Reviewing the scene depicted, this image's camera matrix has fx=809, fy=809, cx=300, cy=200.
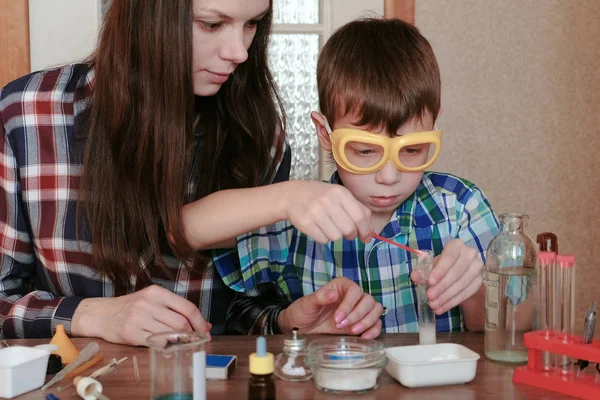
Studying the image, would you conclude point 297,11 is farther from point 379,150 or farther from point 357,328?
point 357,328

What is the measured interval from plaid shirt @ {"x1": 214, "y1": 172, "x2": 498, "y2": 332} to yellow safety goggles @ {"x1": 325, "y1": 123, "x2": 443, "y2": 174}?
0.57ft

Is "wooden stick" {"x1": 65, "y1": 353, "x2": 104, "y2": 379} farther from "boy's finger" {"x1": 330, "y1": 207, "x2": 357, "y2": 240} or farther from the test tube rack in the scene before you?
the test tube rack

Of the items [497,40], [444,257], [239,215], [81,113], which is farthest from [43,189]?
[497,40]

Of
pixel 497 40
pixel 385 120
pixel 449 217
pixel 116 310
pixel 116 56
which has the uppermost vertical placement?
pixel 497 40

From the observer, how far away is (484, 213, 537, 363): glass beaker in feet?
4.22

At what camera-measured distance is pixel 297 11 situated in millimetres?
2537

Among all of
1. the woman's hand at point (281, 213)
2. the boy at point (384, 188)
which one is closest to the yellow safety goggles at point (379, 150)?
the boy at point (384, 188)

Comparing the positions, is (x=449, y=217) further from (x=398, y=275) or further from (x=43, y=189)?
(x=43, y=189)

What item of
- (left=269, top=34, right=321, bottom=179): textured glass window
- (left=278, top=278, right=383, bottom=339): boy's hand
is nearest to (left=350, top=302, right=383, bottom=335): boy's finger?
(left=278, top=278, right=383, bottom=339): boy's hand

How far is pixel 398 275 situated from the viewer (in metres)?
1.71

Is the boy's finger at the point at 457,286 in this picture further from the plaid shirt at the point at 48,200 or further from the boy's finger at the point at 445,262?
the plaid shirt at the point at 48,200

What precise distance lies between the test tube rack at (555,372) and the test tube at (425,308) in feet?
0.59

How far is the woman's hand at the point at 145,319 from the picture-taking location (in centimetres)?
137

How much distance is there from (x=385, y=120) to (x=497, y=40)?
1167 mm
